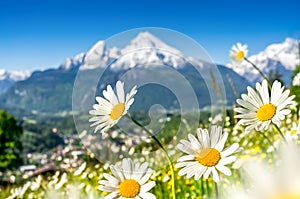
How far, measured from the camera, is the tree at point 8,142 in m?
36.6

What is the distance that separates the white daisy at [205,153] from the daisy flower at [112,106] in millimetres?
122

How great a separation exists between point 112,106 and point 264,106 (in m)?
0.29

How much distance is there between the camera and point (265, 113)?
883 mm

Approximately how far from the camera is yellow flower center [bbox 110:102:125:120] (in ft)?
2.55

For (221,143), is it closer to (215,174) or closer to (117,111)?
(215,174)

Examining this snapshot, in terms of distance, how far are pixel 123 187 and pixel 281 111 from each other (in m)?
0.34

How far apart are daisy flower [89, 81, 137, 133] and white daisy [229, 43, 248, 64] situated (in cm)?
218

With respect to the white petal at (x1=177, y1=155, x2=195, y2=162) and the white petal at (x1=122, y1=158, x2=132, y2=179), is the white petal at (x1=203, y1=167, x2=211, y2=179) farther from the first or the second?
the white petal at (x1=122, y1=158, x2=132, y2=179)

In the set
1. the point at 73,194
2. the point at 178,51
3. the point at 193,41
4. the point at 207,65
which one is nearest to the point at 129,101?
the point at 73,194

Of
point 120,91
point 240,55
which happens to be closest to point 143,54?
point 120,91

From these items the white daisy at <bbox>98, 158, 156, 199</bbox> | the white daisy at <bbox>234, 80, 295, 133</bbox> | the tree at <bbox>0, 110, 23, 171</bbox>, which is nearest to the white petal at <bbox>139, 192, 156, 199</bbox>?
the white daisy at <bbox>98, 158, 156, 199</bbox>

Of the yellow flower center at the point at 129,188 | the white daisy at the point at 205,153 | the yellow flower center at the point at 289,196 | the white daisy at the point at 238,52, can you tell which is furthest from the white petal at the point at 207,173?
the white daisy at the point at 238,52

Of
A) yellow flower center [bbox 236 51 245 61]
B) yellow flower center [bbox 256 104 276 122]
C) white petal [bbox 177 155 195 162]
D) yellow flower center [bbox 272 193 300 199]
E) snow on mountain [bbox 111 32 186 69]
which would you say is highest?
yellow flower center [bbox 236 51 245 61]

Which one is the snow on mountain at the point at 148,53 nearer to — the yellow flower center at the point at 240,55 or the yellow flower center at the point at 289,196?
the yellow flower center at the point at 289,196
